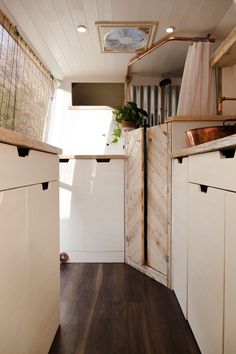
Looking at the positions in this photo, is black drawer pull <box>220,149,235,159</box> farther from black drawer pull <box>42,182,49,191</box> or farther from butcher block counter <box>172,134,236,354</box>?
black drawer pull <box>42,182,49,191</box>

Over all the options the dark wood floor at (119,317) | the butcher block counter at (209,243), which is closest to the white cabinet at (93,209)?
the dark wood floor at (119,317)

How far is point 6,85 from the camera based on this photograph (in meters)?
1.78

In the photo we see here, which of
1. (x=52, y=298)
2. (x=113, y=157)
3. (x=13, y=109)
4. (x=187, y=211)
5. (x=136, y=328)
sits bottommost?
(x=136, y=328)

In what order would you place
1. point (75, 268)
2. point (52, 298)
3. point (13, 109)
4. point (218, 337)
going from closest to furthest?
point (218, 337) < point (52, 298) < point (13, 109) < point (75, 268)

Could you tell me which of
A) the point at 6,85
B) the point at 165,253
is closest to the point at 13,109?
the point at 6,85

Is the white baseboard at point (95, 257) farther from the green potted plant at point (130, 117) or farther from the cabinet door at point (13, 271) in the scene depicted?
the cabinet door at point (13, 271)

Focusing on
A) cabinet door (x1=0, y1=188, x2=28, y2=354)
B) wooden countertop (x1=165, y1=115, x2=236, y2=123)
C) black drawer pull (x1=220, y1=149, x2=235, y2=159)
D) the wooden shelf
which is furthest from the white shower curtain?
cabinet door (x1=0, y1=188, x2=28, y2=354)

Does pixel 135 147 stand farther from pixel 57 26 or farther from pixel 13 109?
pixel 57 26

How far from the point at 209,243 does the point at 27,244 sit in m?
0.73

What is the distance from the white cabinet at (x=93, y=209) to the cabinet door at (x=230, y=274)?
146 cm

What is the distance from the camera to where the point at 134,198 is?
211 centimetres

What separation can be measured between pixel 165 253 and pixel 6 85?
1.79 meters

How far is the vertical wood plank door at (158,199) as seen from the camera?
1.77 m

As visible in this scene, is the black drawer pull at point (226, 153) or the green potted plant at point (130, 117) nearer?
the black drawer pull at point (226, 153)
